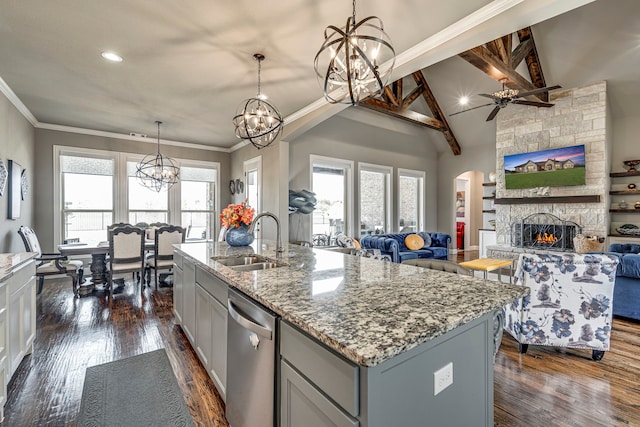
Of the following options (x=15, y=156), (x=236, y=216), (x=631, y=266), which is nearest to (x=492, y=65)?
(x=631, y=266)

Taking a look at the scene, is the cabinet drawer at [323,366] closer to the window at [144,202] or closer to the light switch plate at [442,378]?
the light switch plate at [442,378]

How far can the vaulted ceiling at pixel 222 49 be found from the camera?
237cm

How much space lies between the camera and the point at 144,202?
6.39m

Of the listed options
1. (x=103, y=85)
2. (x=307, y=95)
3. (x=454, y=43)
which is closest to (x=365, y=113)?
(x=307, y=95)

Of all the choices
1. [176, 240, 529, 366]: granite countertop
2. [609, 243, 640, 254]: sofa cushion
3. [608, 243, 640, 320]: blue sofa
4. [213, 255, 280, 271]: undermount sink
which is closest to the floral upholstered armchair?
[608, 243, 640, 320]: blue sofa

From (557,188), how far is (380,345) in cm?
693

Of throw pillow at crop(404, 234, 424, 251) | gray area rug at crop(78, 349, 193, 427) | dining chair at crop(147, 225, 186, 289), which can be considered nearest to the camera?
gray area rug at crop(78, 349, 193, 427)

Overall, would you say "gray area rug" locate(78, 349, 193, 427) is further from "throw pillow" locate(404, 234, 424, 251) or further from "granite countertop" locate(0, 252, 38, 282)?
"throw pillow" locate(404, 234, 424, 251)

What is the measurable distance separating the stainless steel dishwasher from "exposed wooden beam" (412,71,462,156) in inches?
276

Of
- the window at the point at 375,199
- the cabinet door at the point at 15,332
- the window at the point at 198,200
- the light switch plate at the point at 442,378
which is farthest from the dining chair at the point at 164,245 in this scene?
the light switch plate at the point at 442,378

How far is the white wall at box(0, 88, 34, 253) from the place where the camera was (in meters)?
3.80

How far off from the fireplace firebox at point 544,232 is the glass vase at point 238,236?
238 inches

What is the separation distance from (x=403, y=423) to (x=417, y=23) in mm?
2890

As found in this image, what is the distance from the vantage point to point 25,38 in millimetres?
2709
